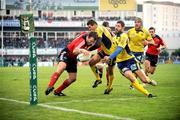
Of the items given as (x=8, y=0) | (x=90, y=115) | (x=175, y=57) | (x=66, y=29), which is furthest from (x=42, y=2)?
(x=90, y=115)

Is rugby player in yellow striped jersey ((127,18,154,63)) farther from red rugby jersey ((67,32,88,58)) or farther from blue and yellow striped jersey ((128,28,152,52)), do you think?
red rugby jersey ((67,32,88,58))

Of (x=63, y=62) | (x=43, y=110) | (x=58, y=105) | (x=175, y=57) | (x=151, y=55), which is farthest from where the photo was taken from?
(x=175, y=57)

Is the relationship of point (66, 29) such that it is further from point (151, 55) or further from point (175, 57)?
point (151, 55)

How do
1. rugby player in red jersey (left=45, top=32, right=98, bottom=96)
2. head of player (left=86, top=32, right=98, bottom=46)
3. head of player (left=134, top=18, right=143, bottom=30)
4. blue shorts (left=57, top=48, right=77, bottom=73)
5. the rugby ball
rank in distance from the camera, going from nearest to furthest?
the rugby ball
head of player (left=86, top=32, right=98, bottom=46)
rugby player in red jersey (left=45, top=32, right=98, bottom=96)
blue shorts (left=57, top=48, right=77, bottom=73)
head of player (left=134, top=18, right=143, bottom=30)

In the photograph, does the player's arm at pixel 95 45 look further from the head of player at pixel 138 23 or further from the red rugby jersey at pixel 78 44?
the head of player at pixel 138 23

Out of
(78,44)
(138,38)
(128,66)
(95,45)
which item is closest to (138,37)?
(138,38)

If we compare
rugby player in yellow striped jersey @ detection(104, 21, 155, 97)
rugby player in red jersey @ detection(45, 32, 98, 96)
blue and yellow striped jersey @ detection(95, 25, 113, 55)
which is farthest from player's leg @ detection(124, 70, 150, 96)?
blue and yellow striped jersey @ detection(95, 25, 113, 55)

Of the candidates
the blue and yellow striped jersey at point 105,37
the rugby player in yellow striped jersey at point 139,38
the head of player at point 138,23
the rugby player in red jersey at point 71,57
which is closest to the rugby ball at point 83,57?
the rugby player in red jersey at point 71,57

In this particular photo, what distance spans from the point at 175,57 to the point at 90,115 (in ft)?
206

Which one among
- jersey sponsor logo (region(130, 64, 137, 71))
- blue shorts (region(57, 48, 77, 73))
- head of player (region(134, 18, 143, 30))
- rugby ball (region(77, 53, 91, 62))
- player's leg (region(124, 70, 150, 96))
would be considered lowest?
player's leg (region(124, 70, 150, 96))

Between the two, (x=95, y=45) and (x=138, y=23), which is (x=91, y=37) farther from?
(x=138, y=23)

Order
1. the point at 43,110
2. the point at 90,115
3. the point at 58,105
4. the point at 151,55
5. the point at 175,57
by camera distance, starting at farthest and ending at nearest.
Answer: the point at 175,57 → the point at 151,55 → the point at 58,105 → the point at 43,110 → the point at 90,115

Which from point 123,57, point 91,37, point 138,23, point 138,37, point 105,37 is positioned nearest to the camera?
point 91,37

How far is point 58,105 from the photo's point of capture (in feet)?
31.0
